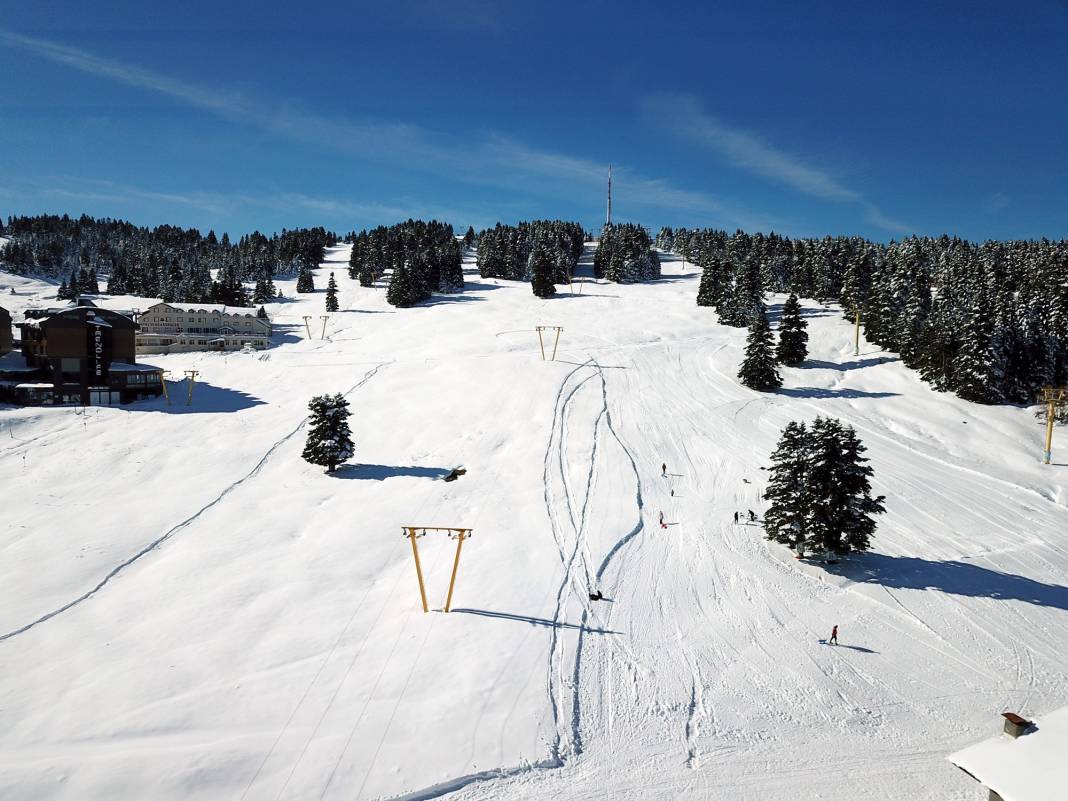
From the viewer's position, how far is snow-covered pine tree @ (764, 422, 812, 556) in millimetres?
26188

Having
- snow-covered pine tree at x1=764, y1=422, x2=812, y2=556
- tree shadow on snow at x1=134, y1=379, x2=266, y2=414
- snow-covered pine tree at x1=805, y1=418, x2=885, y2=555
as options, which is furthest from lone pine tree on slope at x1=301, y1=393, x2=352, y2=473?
snow-covered pine tree at x1=805, y1=418, x2=885, y2=555

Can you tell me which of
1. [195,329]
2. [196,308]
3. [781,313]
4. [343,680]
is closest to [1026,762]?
[343,680]

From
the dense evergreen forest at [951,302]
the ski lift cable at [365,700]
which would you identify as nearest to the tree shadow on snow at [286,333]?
the dense evergreen forest at [951,302]

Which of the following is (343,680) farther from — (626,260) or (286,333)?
(626,260)

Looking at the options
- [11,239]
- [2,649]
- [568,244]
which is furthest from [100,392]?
[11,239]

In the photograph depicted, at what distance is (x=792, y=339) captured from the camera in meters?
62.8

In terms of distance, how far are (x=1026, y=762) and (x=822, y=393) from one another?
46389mm

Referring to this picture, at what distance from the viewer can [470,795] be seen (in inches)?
533

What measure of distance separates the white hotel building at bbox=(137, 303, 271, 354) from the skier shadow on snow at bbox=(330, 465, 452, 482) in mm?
45366

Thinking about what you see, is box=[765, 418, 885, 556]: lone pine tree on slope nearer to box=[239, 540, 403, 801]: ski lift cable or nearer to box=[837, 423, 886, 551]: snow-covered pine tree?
box=[837, 423, 886, 551]: snow-covered pine tree

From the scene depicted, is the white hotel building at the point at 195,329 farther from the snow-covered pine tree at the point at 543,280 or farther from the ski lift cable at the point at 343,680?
the ski lift cable at the point at 343,680

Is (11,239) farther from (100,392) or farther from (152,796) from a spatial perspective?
(152,796)

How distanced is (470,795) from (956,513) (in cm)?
3107

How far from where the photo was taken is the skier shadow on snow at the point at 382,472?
35.9 m
